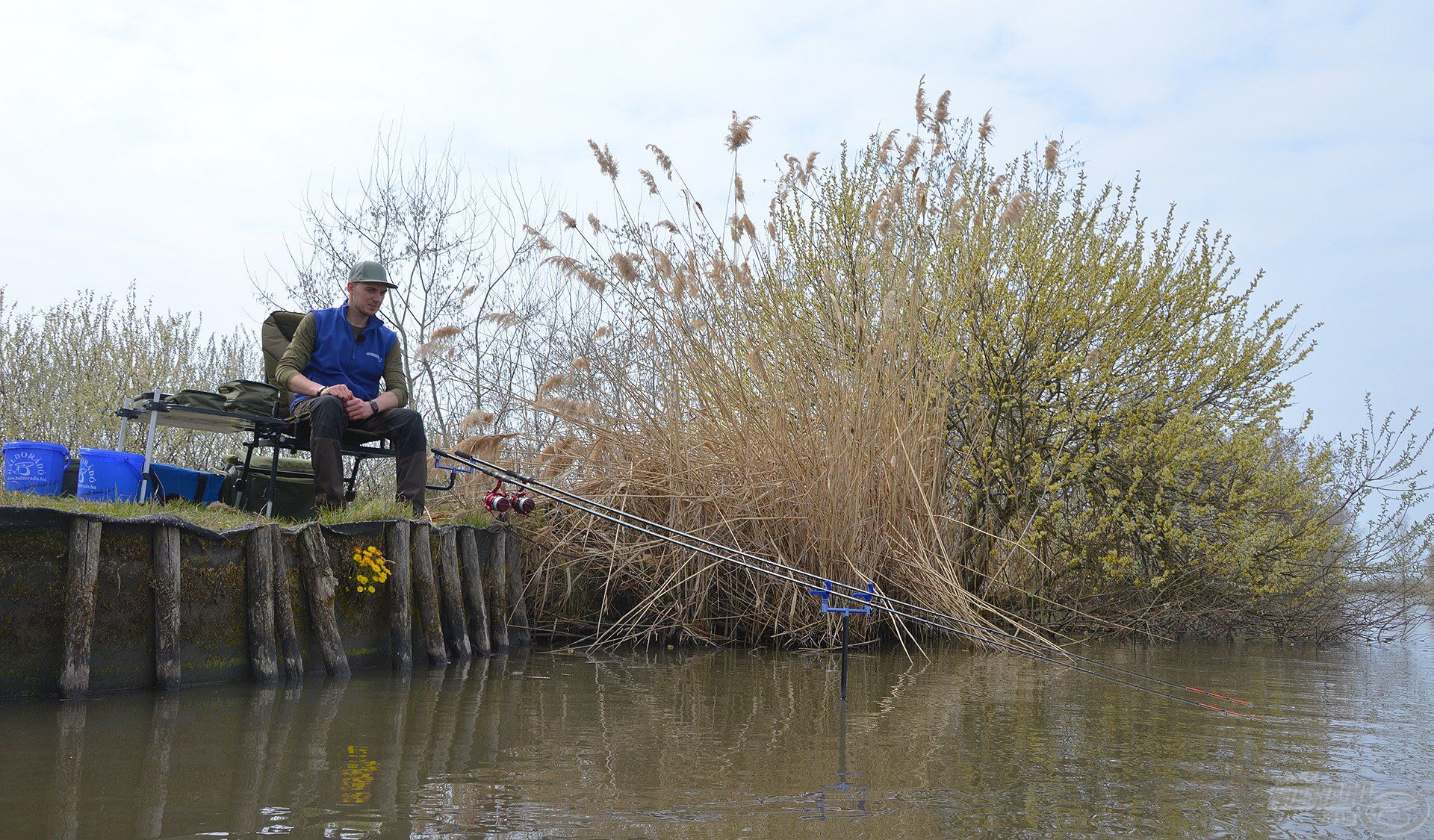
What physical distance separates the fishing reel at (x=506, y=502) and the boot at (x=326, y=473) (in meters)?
0.92

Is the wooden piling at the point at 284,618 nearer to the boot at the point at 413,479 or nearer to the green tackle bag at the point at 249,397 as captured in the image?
the boot at the point at 413,479

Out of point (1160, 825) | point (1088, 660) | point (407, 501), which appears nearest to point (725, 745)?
point (1160, 825)

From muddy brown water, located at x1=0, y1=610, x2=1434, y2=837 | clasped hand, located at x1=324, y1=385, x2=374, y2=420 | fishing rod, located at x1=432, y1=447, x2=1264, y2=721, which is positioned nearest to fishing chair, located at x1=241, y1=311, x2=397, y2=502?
clasped hand, located at x1=324, y1=385, x2=374, y2=420

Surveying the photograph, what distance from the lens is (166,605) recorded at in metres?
4.59

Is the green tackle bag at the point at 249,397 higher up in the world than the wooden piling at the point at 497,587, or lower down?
higher up

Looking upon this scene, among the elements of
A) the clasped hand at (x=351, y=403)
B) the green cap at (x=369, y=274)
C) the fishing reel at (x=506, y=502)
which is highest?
the green cap at (x=369, y=274)

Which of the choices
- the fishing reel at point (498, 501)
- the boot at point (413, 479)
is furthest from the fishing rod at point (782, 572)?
the boot at point (413, 479)

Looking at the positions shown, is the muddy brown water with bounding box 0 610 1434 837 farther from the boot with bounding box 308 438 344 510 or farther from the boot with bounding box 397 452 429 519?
the boot with bounding box 397 452 429 519

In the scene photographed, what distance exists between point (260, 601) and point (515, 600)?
2.25 metres

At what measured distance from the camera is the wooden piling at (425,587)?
608 centimetres

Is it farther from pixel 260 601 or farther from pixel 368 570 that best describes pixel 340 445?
pixel 260 601

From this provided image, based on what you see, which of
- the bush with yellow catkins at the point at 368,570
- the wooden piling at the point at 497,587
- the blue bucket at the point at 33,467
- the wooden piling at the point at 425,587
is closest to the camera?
the bush with yellow catkins at the point at 368,570

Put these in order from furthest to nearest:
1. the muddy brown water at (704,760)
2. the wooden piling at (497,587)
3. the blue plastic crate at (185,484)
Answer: the wooden piling at (497,587), the blue plastic crate at (185,484), the muddy brown water at (704,760)

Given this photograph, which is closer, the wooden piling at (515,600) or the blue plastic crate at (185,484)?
the blue plastic crate at (185,484)
